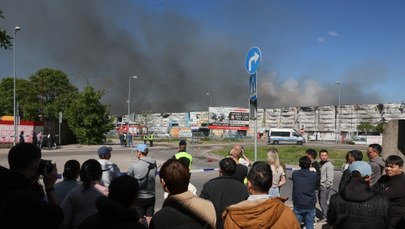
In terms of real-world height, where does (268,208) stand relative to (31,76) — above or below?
below

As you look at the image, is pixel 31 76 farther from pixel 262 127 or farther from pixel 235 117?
pixel 262 127

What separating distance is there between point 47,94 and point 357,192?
7374 cm

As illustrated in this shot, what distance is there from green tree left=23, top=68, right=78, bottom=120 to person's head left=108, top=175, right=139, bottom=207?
2437 inches

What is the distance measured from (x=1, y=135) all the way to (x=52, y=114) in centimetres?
3307

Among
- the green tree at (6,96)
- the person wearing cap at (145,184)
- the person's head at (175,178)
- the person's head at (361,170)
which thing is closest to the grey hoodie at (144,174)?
the person wearing cap at (145,184)

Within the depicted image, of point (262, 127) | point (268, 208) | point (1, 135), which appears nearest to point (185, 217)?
point (268, 208)

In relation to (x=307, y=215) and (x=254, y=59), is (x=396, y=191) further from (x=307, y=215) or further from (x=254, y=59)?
(x=254, y=59)

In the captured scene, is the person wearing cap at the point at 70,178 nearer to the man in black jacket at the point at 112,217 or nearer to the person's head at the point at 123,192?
the person's head at the point at 123,192

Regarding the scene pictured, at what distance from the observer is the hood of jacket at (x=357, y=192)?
3850 millimetres

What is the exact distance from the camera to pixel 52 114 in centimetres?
6638

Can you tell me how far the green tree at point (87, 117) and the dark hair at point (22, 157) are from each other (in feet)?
125

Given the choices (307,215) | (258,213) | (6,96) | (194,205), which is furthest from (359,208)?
(6,96)

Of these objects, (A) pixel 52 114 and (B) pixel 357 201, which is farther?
(A) pixel 52 114

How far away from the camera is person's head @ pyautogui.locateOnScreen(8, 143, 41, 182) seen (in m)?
3.00
